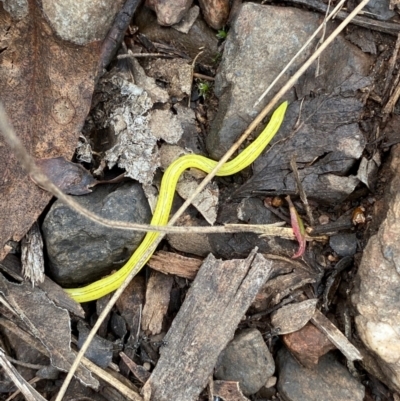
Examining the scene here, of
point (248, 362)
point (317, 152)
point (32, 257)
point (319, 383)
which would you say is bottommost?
point (319, 383)

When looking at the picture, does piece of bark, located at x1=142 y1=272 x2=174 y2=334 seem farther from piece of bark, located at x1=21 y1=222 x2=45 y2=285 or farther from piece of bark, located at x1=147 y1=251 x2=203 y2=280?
piece of bark, located at x1=21 y1=222 x2=45 y2=285

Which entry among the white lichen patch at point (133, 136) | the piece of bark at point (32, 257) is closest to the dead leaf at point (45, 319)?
the piece of bark at point (32, 257)

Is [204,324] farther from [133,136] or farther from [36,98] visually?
[36,98]

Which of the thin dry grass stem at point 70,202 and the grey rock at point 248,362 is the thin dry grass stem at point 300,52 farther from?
the grey rock at point 248,362

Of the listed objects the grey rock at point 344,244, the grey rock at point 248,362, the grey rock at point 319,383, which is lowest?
the grey rock at point 319,383

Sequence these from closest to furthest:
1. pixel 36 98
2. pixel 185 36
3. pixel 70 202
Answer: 1. pixel 70 202
2. pixel 36 98
3. pixel 185 36

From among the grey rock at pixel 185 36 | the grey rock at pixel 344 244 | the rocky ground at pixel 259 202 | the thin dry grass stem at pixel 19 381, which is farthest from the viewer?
the grey rock at pixel 185 36

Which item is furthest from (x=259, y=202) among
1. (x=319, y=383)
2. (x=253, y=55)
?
(x=319, y=383)
